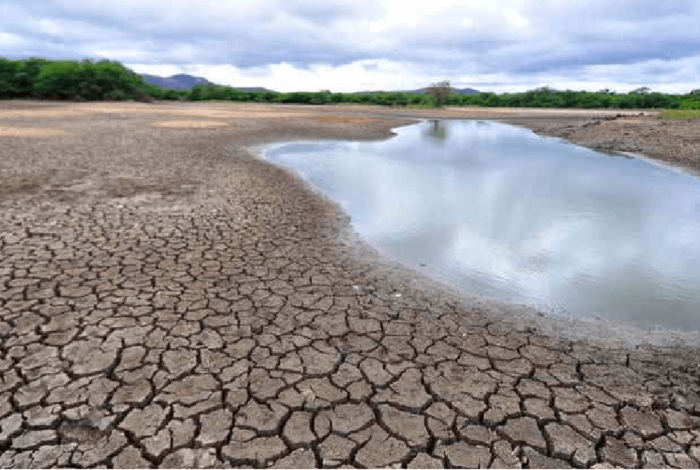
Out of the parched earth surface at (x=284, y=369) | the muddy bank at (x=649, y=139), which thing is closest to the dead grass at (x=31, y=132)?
the parched earth surface at (x=284, y=369)

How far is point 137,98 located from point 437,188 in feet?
182

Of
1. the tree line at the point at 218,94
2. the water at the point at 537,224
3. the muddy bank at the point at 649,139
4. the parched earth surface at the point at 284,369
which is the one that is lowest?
the water at the point at 537,224

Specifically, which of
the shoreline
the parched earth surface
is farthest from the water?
Answer: the parched earth surface

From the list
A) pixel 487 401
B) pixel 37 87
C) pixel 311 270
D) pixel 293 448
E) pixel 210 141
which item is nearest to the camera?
pixel 293 448

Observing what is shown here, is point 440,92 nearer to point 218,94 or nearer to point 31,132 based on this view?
point 218,94

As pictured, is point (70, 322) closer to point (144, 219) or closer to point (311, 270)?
point (311, 270)

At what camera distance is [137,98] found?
57.6 m

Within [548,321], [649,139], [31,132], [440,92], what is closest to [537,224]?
[548,321]

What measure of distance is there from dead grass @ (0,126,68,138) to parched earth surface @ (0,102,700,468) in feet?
44.1

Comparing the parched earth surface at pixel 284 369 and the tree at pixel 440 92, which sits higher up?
the tree at pixel 440 92

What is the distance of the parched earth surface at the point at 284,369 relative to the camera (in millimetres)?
2996

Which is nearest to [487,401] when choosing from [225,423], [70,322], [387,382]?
[387,382]

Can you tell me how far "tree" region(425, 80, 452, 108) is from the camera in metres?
70.9

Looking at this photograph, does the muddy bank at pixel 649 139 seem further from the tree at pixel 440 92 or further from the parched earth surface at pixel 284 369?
the tree at pixel 440 92
